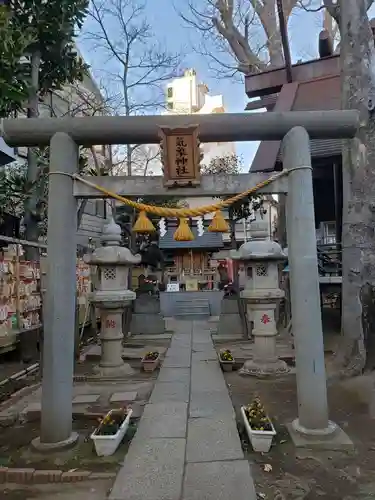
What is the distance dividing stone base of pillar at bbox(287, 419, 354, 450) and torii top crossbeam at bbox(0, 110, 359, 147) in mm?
3680

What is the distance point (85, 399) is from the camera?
7.05 metres

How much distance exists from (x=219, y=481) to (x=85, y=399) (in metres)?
3.77

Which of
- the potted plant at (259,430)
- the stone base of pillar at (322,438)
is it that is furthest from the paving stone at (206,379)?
the stone base of pillar at (322,438)

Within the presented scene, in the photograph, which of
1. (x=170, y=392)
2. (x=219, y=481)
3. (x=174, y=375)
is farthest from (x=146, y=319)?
(x=219, y=481)

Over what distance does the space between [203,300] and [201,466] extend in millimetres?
18013

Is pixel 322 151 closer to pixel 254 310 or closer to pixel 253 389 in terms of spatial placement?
pixel 254 310

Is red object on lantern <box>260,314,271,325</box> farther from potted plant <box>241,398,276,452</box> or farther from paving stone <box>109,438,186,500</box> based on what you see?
paving stone <box>109,438,186,500</box>

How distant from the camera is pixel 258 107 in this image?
16.0m

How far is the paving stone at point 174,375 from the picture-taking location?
26.2 feet

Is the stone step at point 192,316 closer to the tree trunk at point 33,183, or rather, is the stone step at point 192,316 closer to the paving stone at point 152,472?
the tree trunk at point 33,183

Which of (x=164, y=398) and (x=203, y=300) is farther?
(x=203, y=300)

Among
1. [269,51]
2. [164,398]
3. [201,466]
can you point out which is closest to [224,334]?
[164,398]

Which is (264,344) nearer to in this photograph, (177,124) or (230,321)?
(230,321)

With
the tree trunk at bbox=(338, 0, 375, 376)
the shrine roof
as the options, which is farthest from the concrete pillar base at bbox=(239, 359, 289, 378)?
the shrine roof
